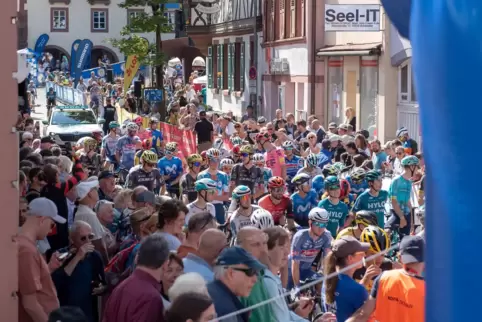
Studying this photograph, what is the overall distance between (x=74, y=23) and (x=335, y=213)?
78547 mm

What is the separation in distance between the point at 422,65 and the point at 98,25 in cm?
8717

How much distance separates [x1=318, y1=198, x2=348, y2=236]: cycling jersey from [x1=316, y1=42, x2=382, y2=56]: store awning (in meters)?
16.9

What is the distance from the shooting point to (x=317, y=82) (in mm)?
35062

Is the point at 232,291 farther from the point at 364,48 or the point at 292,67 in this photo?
the point at 292,67

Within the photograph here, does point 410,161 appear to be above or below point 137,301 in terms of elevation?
above

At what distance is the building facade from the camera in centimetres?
8662

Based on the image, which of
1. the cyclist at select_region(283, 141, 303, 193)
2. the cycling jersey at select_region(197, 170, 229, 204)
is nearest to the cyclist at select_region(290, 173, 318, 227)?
the cycling jersey at select_region(197, 170, 229, 204)

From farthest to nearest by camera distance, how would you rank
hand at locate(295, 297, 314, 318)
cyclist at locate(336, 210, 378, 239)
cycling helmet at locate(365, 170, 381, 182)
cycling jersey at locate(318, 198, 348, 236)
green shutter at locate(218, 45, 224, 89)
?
green shutter at locate(218, 45, 224, 89)
cycling helmet at locate(365, 170, 381, 182)
cycling jersey at locate(318, 198, 348, 236)
cyclist at locate(336, 210, 378, 239)
hand at locate(295, 297, 314, 318)

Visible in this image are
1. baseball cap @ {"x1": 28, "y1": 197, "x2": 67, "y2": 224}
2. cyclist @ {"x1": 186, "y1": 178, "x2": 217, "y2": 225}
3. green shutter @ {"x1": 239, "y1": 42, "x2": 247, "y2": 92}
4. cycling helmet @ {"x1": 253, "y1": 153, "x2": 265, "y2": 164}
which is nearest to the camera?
baseball cap @ {"x1": 28, "y1": 197, "x2": 67, "y2": 224}

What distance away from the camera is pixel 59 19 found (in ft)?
286

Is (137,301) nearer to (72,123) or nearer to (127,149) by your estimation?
(127,149)

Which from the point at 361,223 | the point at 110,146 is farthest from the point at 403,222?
the point at 110,146

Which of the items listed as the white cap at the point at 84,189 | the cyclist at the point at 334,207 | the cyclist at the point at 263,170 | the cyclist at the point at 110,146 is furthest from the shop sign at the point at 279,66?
the white cap at the point at 84,189

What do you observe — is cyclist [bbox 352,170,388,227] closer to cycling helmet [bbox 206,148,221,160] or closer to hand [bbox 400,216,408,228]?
hand [bbox 400,216,408,228]
